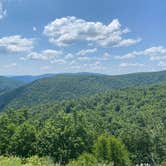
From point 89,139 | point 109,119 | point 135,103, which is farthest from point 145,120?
point 89,139

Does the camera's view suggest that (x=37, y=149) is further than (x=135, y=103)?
No

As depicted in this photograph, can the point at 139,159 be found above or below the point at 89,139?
below

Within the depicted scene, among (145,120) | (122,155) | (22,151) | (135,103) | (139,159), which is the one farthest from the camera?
(135,103)

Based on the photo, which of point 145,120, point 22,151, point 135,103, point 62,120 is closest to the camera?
point 22,151

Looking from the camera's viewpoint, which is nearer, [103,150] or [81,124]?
[103,150]

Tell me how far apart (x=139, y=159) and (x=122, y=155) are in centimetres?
1831

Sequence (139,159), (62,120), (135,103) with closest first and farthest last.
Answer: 1. (62,120)
2. (139,159)
3. (135,103)

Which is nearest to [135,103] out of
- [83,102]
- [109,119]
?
[83,102]

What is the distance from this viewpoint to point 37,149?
55.7 m

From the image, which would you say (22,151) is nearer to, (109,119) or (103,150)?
(103,150)

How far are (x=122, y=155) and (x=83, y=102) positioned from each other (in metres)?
123

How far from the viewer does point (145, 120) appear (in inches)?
5020

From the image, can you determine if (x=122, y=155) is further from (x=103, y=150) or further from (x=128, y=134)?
(x=128, y=134)

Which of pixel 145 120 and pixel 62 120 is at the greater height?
pixel 62 120
